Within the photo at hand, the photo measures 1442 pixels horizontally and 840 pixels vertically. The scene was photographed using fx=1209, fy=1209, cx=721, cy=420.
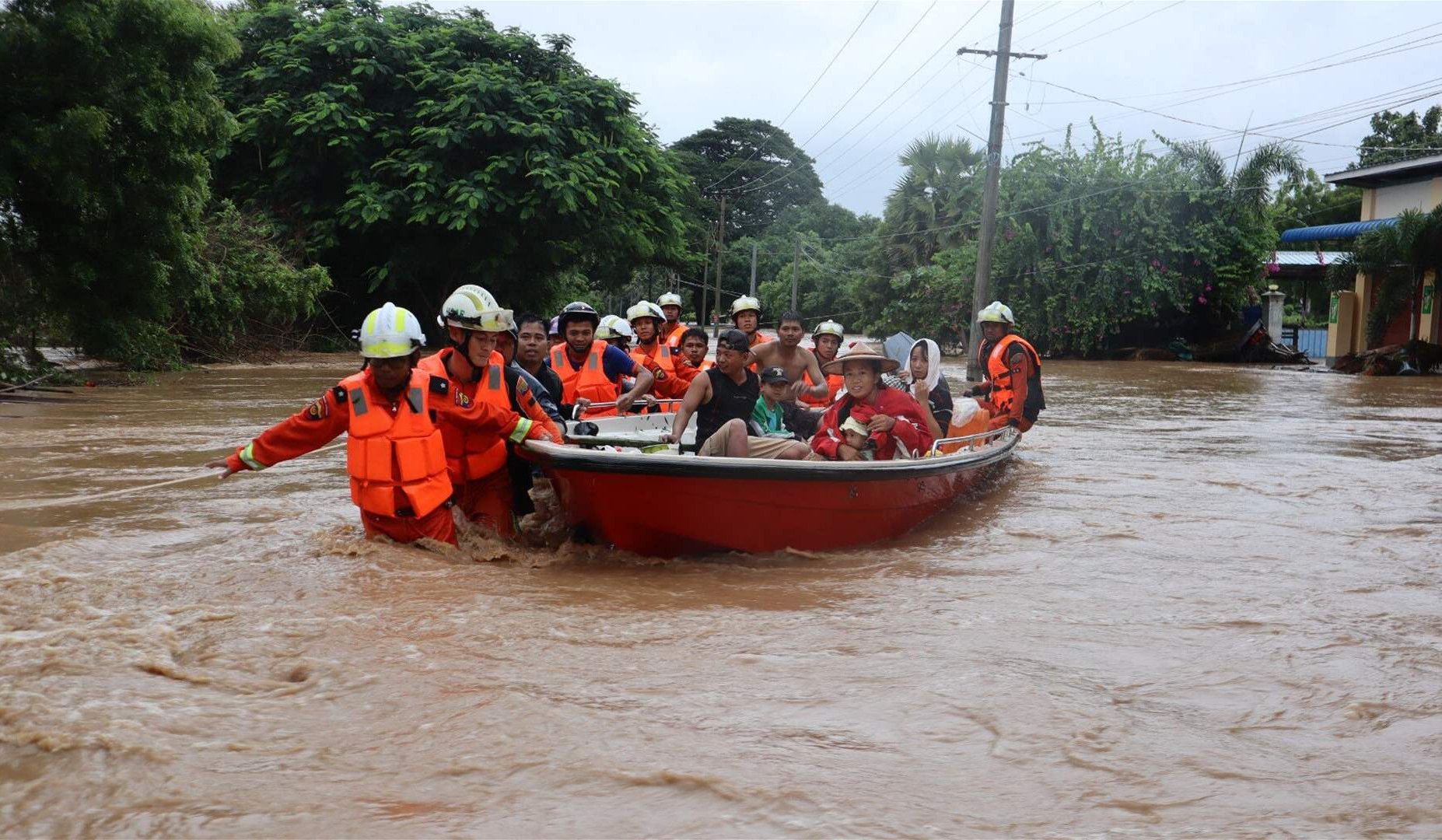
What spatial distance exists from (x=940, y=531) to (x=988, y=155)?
545 inches

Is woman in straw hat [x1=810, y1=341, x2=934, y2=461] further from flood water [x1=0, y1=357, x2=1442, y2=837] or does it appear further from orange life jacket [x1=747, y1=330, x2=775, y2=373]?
orange life jacket [x1=747, y1=330, x2=775, y2=373]

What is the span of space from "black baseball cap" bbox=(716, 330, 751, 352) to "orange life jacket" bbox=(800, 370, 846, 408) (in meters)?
1.78

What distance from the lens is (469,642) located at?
502 cm

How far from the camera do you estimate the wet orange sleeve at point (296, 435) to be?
18.5ft

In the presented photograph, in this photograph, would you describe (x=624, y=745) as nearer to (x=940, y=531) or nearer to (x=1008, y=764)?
(x=1008, y=764)

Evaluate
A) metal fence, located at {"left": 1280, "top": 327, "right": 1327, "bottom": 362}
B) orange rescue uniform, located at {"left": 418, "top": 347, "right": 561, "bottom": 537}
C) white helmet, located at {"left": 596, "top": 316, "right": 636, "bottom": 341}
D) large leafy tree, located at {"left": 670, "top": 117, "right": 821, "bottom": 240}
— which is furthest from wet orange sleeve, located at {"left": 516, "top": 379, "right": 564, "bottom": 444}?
large leafy tree, located at {"left": 670, "top": 117, "right": 821, "bottom": 240}

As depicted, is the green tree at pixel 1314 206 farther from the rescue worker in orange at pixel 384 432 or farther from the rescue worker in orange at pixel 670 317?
the rescue worker in orange at pixel 384 432

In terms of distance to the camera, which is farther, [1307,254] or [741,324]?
[1307,254]

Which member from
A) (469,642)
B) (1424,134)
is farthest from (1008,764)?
(1424,134)

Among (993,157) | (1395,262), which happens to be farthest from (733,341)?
(1395,262)

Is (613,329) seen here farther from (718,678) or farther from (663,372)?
(718,678)

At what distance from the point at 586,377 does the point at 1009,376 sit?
141 inches

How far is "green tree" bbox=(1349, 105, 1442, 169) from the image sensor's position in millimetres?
37719

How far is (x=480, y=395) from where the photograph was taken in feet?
20.2
